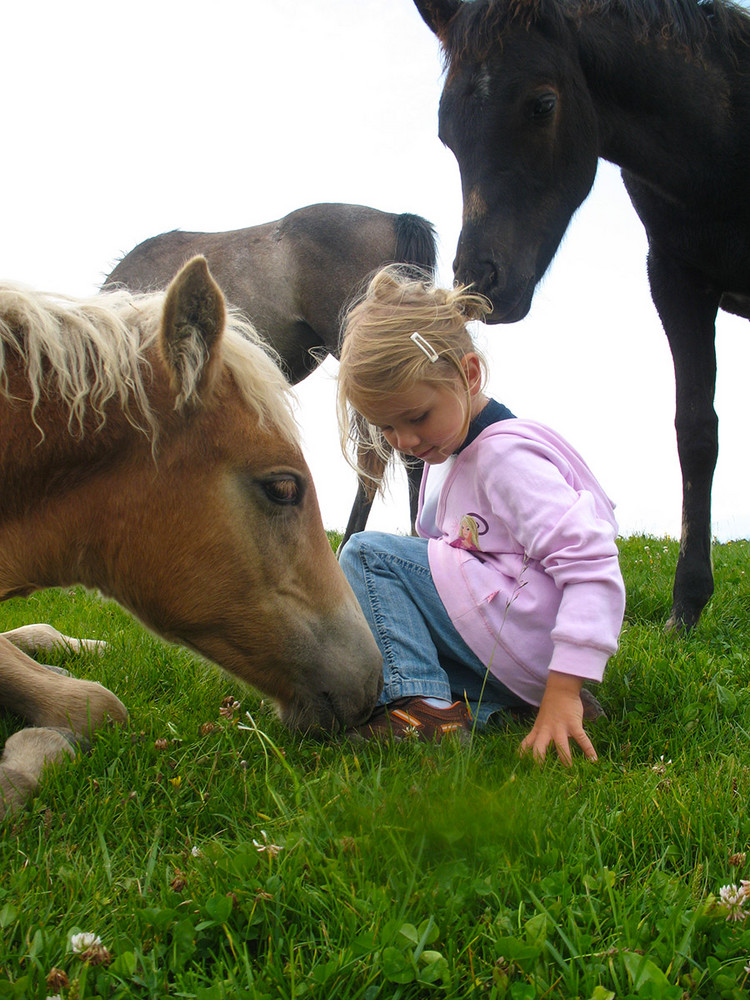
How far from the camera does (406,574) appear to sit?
361 centimetres

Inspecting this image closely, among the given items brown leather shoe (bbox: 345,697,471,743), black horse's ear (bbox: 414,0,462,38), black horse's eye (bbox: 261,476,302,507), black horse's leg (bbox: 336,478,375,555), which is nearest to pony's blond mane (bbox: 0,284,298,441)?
black horse's eye (bbox: 261,476,302,507)

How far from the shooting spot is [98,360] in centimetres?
277

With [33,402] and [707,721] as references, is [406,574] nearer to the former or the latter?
[707,721]

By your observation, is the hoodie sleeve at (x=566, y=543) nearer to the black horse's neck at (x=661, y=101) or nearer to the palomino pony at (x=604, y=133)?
the palomino pony at (x=604, y=133)

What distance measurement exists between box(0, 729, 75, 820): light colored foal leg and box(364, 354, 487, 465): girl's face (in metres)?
1.76

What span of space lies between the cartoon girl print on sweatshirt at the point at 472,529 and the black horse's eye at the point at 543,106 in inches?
116

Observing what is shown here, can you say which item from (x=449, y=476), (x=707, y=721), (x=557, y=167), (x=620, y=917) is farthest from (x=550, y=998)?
(x=557, y=167)

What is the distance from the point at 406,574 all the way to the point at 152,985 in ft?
7.04

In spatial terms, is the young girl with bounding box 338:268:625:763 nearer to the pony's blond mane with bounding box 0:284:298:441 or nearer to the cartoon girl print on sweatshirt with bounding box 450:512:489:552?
the cartoon girl print on sweatshirt with bounding box 450:512:489:552

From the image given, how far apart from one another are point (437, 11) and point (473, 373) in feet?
11.9

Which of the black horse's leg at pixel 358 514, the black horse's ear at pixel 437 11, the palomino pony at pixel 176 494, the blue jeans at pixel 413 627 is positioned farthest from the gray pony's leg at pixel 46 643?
the black horse's ear at pixel 437 11

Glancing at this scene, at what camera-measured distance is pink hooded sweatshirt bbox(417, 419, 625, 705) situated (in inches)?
116

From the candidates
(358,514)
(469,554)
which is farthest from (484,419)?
(358,514)

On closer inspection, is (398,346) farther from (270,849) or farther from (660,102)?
(660,102)
